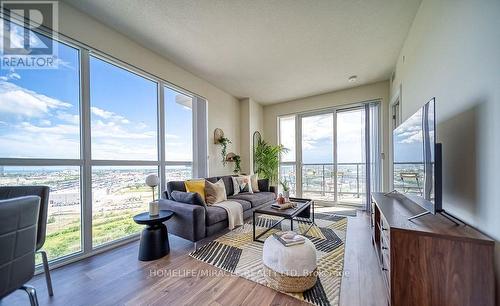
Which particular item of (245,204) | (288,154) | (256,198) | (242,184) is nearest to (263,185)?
(242,184)

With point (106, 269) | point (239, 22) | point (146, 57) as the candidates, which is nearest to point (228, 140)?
point (146, 57)

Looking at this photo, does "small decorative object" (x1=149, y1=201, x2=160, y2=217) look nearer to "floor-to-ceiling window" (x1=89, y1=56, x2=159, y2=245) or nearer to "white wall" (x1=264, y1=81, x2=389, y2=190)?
"floor-to-ceiling window" (x1=89, y1=56, x2=159, y2=245)

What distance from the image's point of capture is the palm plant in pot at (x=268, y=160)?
4.95m

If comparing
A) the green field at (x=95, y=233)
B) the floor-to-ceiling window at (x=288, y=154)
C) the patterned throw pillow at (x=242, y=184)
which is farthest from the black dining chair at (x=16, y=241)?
the floor-to-ceiling window at (x=288, y=154)

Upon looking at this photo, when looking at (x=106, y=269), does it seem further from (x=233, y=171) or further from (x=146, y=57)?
(x=233, y=171)

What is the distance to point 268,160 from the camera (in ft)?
16.2

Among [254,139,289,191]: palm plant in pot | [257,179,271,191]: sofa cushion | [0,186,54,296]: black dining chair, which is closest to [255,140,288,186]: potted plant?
[254,139,289,191]: palm plant in pot

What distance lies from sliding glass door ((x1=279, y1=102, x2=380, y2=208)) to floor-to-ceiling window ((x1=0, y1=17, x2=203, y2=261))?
3309mm

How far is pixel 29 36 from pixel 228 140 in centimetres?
320

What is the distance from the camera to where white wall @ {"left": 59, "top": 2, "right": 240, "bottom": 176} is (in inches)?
81.8

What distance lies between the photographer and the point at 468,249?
1.04 meters

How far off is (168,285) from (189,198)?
1002 mm

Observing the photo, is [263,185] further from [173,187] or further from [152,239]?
[152,239]

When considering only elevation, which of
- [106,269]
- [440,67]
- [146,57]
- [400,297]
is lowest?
Answer: [106,269]
